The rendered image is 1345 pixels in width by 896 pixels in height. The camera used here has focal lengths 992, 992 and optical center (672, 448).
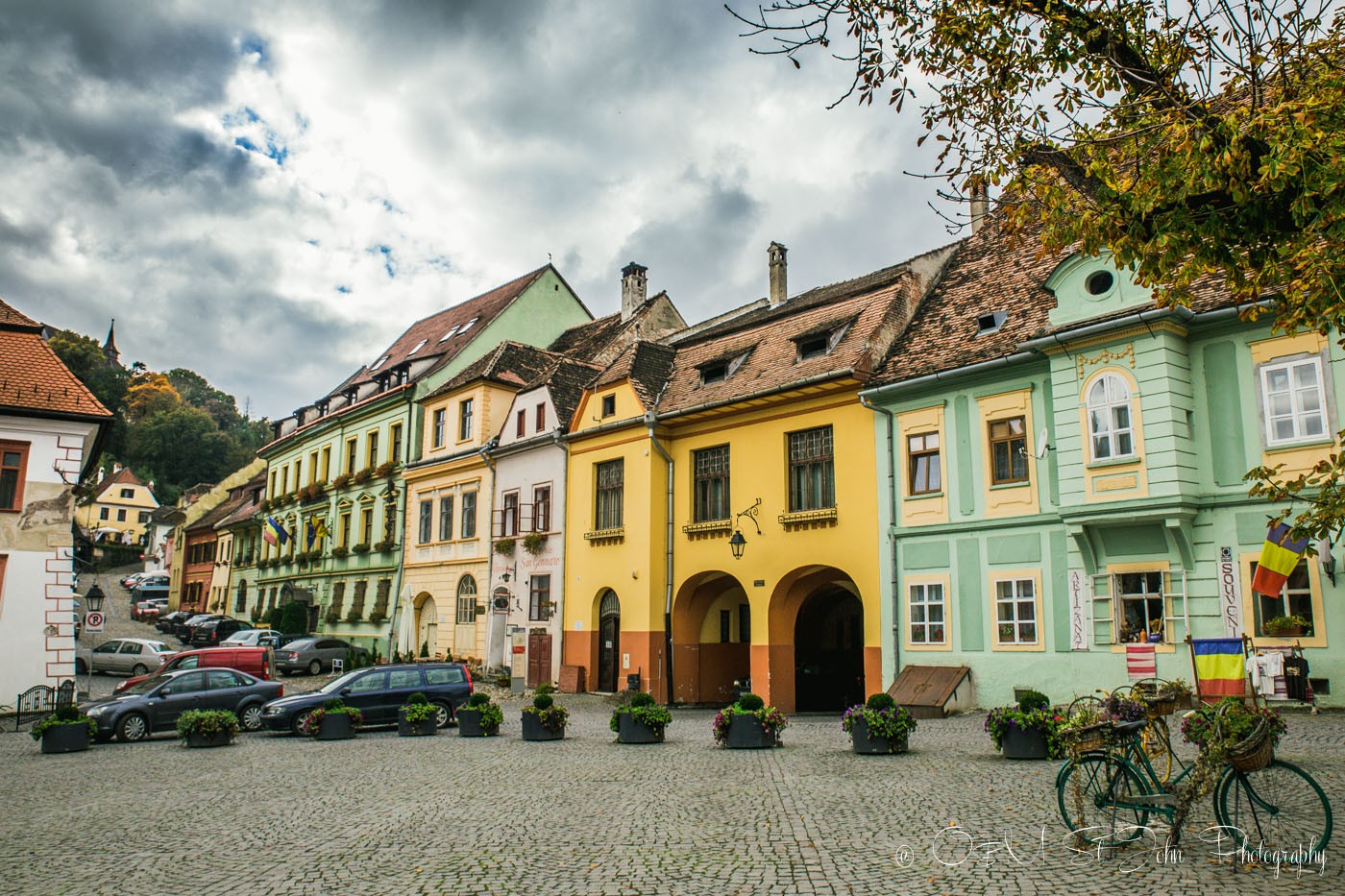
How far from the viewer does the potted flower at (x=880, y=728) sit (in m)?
15.0

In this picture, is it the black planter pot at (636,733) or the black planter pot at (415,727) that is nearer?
the black planter pot at (636,733)

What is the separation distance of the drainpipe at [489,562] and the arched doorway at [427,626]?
13.1 ft

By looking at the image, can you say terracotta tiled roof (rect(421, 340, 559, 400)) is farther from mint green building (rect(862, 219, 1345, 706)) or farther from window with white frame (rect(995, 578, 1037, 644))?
window with white frame (rect(995, 578, 1037, 644))

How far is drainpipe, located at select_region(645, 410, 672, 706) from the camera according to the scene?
27.8 metres

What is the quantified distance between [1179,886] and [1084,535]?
1257 centimetres

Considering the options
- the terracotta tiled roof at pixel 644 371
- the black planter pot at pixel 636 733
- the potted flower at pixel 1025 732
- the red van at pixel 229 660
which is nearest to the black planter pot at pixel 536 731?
the black planter pot at pixel 636 733

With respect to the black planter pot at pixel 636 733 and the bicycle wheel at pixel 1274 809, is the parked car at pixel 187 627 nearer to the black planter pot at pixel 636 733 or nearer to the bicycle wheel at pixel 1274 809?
the black planter pot at pixel 636 733

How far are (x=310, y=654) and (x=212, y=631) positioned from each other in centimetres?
977

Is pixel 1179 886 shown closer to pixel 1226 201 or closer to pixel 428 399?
pixel 1226 201

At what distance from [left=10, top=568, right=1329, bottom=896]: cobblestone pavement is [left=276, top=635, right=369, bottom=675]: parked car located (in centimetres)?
1941

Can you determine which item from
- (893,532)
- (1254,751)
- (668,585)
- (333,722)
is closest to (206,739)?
(333,722)

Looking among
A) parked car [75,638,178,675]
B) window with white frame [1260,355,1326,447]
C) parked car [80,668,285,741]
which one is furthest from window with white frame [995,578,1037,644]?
parked car [75,638,178,675]

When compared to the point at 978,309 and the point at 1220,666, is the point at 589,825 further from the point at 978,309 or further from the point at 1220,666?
the point at 978,309

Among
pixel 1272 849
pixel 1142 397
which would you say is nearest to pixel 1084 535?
pixel 1142 397
